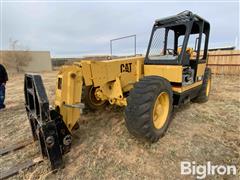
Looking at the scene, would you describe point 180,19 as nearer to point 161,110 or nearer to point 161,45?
point 161,45

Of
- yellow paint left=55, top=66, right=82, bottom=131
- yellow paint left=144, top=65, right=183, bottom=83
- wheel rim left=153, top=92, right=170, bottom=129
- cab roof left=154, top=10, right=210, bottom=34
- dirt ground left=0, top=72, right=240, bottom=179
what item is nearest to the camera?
dirt ground left=0, top=72, right=240, bottom=179

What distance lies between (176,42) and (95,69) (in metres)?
2.90

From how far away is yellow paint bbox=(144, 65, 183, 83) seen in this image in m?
3.84

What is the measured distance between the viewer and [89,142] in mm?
3412

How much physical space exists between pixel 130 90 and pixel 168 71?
0.99m

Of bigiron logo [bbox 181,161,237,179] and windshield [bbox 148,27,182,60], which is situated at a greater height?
windshield [bbox 148,27,182,60]

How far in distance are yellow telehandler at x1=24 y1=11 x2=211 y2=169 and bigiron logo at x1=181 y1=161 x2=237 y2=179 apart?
64cm

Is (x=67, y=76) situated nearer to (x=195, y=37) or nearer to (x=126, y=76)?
(x=126, y=76)

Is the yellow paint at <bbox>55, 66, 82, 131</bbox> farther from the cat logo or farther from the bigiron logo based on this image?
the bigiron logo

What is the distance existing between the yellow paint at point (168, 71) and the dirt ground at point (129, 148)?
3.28 feet

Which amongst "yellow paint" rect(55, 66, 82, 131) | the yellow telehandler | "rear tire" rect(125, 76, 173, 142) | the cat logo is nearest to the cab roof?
the yellow telehandler

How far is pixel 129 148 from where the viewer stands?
3.21 m

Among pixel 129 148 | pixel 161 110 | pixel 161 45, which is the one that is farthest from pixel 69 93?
pixel 161 45

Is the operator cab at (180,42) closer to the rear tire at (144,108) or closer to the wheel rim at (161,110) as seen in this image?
the wheel rim at (161,110)
